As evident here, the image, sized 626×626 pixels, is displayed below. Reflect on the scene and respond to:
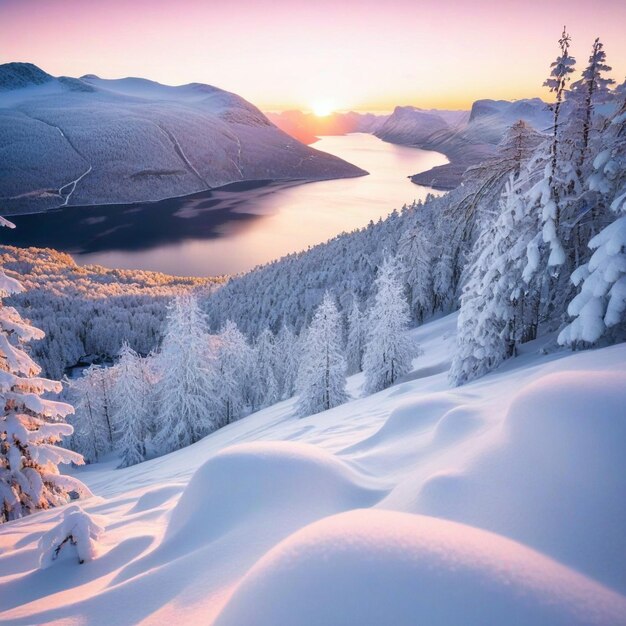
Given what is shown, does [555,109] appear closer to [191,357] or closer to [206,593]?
[206,593]

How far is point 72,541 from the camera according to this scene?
4.09 meters

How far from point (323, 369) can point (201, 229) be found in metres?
143

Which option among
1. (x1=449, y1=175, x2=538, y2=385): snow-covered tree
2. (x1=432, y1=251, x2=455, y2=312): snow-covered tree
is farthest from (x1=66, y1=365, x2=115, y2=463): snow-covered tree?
(x1=449, y1=175, x2=538, y2=385): snow-covered tree

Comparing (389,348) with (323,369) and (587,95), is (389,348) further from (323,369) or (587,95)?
(587,95)

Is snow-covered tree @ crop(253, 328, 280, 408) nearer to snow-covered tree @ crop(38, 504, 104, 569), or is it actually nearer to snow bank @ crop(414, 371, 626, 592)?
snow-covered tree @ crop(38, 504, 104, 569)

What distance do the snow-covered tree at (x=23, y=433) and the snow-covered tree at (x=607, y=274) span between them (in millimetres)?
10816

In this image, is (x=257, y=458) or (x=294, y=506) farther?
(x=257, y=458)

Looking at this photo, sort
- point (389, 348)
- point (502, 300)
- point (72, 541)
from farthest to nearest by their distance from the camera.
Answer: point (389, 348) → point (502, 300) → point (72, 541)

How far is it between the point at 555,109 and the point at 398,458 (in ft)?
23.6

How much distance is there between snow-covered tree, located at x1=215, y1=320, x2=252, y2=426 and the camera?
107 ft

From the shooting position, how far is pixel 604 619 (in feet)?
5.10

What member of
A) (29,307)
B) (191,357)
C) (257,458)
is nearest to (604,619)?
(257,458)

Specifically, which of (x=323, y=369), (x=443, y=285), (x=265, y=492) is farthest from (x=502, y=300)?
(x=443, y=285)

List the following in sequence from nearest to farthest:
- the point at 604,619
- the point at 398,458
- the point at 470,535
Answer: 1. the point at 604,619
2. the point at 470,535
3. the point at 398,458
